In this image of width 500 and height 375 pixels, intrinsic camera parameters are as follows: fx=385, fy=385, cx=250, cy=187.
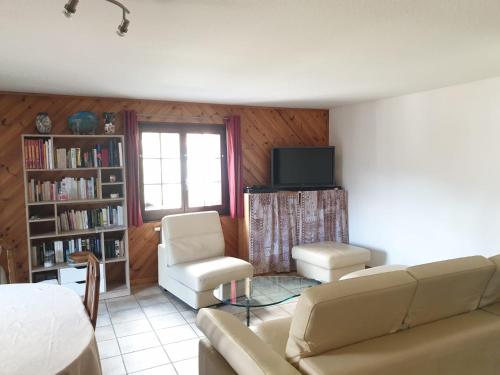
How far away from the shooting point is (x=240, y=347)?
1.75 m

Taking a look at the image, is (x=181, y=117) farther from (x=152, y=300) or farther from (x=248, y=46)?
(x=248, y=46)

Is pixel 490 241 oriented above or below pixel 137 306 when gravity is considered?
above

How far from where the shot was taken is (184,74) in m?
3.35

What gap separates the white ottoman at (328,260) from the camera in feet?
14.9

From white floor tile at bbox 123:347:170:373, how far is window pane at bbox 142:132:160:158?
2.46m

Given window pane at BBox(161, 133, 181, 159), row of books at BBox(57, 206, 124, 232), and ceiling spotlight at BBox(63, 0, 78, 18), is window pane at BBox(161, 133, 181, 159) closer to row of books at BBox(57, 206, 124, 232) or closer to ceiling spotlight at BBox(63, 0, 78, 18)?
row of books at BBox(57, 206, 124, 232)

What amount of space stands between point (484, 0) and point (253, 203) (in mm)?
3502

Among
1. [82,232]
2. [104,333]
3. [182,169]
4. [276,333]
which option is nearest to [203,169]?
[182,169]

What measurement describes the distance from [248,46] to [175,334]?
2491 mm

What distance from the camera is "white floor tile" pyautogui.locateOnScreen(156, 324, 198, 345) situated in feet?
10.9

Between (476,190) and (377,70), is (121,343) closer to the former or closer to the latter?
(377,70)

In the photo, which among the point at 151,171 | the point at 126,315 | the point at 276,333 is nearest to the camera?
the point at 276,333

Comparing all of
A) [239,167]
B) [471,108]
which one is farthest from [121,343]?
[471,108]

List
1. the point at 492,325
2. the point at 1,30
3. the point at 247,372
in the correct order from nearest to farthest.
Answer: the point at 247,372 → the point at 492,325 → the point at 1,30
